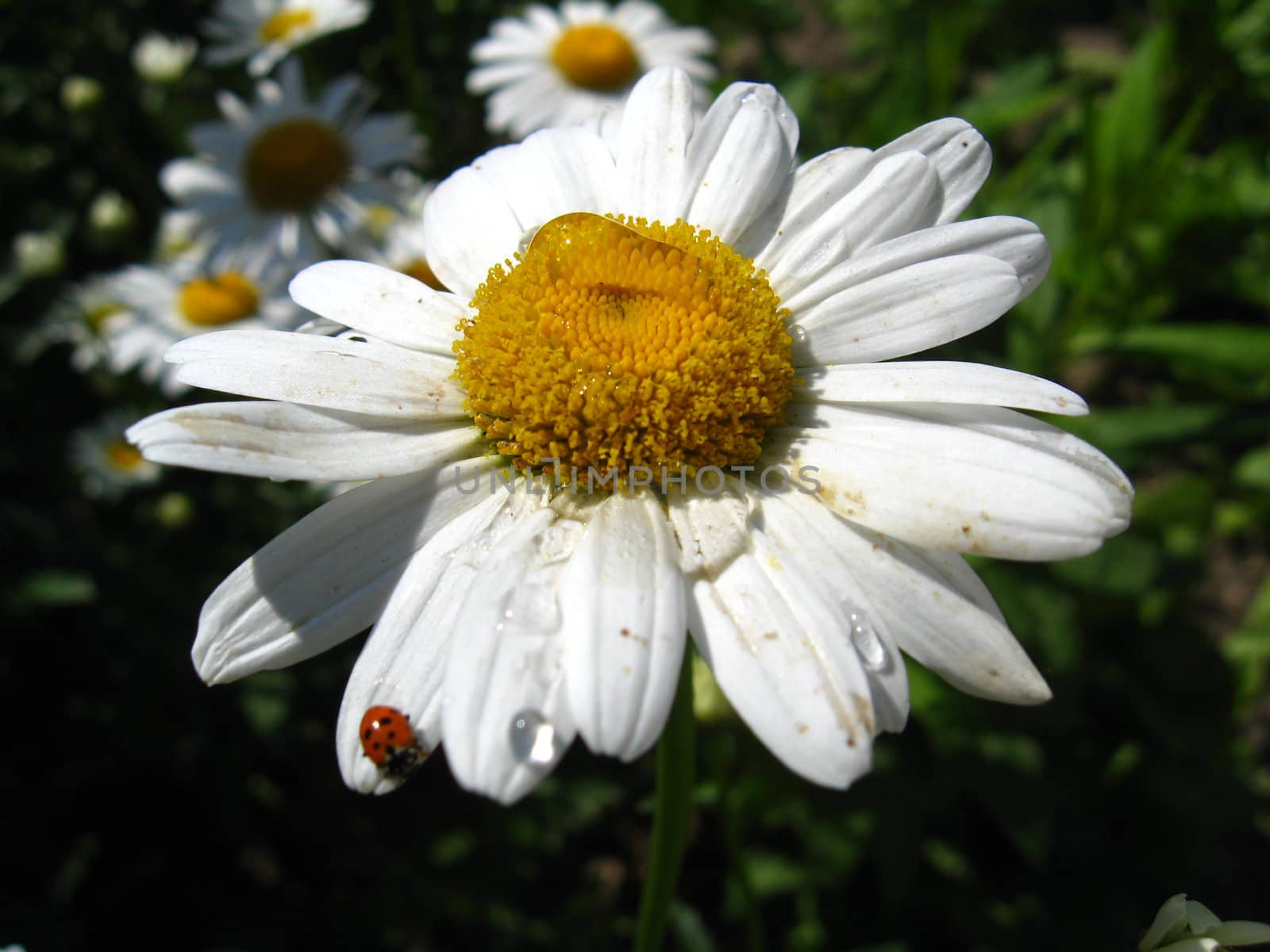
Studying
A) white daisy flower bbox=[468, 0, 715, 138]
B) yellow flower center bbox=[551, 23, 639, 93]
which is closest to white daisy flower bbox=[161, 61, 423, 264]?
white daisy flower bbox=[468, 0, 715, 138]

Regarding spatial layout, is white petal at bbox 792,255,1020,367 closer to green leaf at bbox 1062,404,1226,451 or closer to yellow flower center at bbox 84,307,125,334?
green leaf at bbox 1062,404,1226,451

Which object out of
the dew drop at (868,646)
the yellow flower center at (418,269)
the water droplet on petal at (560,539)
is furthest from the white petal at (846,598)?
the yellow flower center at (418,269)

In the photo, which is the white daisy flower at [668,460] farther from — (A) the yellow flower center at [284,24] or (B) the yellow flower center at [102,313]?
(B) the yellow flower center at [102,313]

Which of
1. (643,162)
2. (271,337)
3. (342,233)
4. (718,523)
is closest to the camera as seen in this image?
(718,523)

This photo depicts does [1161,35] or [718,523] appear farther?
[1161,35]

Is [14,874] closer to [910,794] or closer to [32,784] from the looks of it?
[32,784]

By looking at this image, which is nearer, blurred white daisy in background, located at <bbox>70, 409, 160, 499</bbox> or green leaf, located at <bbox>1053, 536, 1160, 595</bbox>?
green leaf, located at <bbox>1053, 536, 1160, 595</bbox>

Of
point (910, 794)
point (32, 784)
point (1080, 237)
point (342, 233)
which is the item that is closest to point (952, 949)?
point (910, 794)
